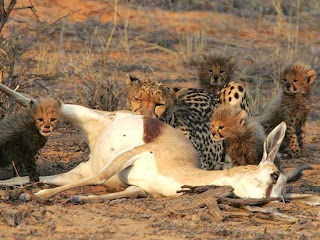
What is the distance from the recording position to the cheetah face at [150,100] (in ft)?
25.5

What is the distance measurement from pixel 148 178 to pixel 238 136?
1410mm

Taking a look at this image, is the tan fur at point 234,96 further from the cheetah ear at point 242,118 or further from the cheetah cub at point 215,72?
the cheetah cub at point 215,72

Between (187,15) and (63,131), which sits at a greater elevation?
(187,15)

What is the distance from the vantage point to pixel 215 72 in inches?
413

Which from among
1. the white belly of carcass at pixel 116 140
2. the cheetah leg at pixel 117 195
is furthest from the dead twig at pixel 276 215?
the white belly of carcass at pixel 116 140

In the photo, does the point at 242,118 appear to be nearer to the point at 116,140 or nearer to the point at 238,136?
the point at 238,136

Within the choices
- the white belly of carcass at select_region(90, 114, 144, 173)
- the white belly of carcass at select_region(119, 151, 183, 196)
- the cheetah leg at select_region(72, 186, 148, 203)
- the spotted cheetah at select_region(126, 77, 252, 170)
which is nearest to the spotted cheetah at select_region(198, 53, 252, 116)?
the spotted cheetah at select_region(126, 77, 252, 170)

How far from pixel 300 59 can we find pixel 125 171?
6944mm

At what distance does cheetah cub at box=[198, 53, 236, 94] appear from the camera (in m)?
10.5

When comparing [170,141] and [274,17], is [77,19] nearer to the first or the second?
[274,17]

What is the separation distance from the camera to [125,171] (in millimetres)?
6445

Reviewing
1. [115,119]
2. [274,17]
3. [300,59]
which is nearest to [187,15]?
[274,17]

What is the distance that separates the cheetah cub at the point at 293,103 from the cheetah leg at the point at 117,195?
3.57 m

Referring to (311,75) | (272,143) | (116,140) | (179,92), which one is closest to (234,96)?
(179,92)
